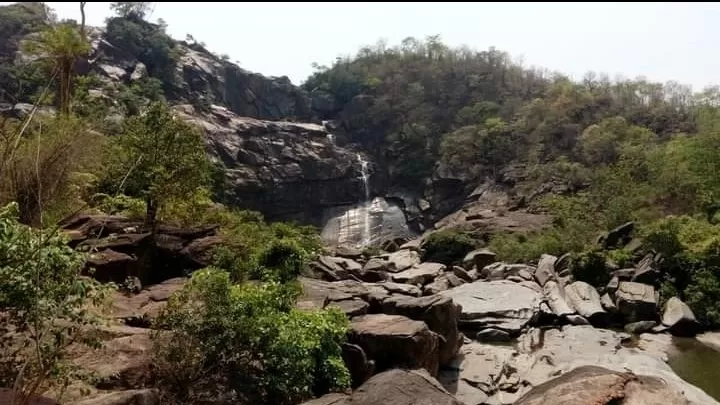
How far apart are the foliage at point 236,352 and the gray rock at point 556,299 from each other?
8.34m

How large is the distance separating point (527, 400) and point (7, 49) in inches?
1653

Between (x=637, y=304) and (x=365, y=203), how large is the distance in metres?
27.1

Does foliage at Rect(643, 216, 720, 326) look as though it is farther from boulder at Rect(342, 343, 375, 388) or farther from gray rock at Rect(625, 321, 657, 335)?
Result: boulder at Rect(342, 343, 375, 388)

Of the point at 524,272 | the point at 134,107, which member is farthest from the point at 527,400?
the point at 134,107

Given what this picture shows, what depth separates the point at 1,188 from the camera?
10672 millimetres

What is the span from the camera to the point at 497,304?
13.9 meters

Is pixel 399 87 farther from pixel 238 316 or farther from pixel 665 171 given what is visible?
pixel 238 316

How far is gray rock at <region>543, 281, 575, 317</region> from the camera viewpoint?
13867mm

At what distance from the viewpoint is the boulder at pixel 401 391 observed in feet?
20.2

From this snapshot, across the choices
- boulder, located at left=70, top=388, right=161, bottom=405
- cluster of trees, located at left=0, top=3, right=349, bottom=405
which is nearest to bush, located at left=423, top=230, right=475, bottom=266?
cluster of trees, located at left=0, top=3, right=349, bottom=405

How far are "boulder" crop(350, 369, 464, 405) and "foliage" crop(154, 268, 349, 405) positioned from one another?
2.48ft

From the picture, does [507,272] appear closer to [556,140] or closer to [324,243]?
[324,243]

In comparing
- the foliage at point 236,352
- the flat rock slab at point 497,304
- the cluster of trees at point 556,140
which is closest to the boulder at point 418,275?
the flat rock slab at point 497,304

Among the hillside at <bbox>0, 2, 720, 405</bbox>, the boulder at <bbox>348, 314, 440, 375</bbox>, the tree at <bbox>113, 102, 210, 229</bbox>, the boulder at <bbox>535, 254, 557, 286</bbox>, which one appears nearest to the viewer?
the hillside at <bbox>0, 2, 720, 405</bbox>
